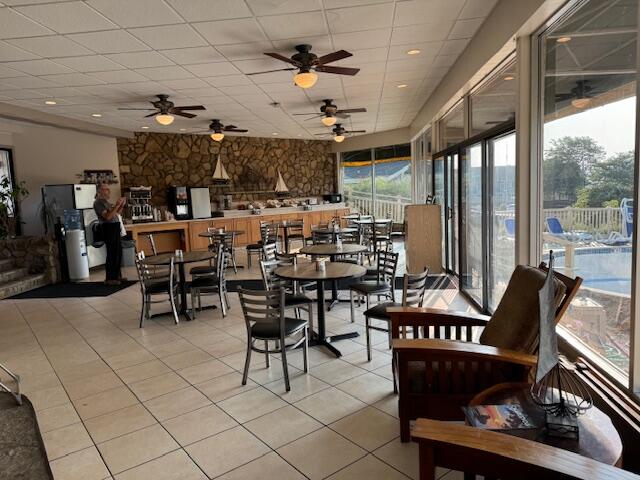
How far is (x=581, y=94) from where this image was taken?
2.68 metres

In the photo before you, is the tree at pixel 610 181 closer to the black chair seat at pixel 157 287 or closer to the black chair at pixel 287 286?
the black chair at pixel 287 286

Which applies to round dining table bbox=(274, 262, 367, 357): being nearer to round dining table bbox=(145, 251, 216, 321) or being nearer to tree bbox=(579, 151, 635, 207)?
round dining table bbox=(145, 251, 216, 321)

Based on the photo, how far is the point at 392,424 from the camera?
2717mm

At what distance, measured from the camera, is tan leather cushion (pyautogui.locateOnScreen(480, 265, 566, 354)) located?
2242 millimetres

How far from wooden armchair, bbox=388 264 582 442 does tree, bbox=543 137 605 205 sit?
0.66 metres

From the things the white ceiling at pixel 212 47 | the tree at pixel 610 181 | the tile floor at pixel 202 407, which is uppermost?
the white ceiling at pixel 212 47

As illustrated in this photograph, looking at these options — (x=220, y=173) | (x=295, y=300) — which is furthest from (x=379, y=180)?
(x=295, y=300)

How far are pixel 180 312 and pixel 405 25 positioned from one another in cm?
420

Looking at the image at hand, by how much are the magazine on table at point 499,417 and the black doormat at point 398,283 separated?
441cm

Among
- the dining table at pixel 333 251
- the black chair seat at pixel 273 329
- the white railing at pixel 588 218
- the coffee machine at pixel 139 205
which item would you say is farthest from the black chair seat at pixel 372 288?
the coffee machine at pixel 139 205

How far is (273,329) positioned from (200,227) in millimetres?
7711

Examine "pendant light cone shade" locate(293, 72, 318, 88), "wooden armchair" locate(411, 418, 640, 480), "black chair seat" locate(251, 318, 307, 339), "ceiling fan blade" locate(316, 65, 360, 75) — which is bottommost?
"black chair seat" locate(251, 318, 307, 339)

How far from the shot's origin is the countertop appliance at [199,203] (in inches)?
415

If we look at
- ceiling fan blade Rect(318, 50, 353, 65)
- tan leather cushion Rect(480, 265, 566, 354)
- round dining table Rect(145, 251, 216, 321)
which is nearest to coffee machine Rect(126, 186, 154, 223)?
round dining table Rect(145, 251, 216, 321)
